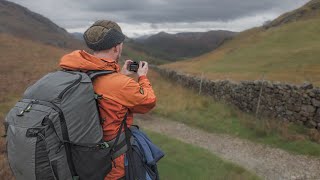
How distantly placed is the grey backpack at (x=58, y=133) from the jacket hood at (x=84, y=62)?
93 mm

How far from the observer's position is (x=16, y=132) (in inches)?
133

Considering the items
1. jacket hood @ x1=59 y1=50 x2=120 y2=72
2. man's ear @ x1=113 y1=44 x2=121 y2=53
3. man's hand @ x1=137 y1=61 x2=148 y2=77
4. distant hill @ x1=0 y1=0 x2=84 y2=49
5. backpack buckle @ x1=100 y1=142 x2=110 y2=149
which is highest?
man's ear @ x1=113 y1=44 x2=121 y2=53

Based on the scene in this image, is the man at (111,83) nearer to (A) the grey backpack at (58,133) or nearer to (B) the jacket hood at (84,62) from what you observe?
(B) the jacket hood at (84,62)

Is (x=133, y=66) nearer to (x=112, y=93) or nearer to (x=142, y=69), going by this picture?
(x=142, y=69)

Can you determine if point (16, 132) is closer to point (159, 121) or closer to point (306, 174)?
point (306, 174)

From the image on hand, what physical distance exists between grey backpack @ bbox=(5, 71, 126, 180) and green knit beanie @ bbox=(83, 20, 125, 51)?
31 cm

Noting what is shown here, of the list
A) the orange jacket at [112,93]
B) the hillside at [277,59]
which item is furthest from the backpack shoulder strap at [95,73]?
the hillside at [277,59]

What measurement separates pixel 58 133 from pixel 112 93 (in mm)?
545

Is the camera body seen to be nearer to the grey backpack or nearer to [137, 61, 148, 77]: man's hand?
[137, 61, 148, 77]: man's hand

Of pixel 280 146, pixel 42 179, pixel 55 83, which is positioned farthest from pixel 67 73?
pixel 280 146

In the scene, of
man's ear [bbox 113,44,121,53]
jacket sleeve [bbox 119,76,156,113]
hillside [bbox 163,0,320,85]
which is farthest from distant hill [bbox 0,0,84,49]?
jacket sleeve [bbox 119,76,156,113]

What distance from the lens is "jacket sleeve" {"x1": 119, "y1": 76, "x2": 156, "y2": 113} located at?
143 inches

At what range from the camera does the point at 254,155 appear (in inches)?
462

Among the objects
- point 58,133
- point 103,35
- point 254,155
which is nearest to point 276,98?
point 254,155
